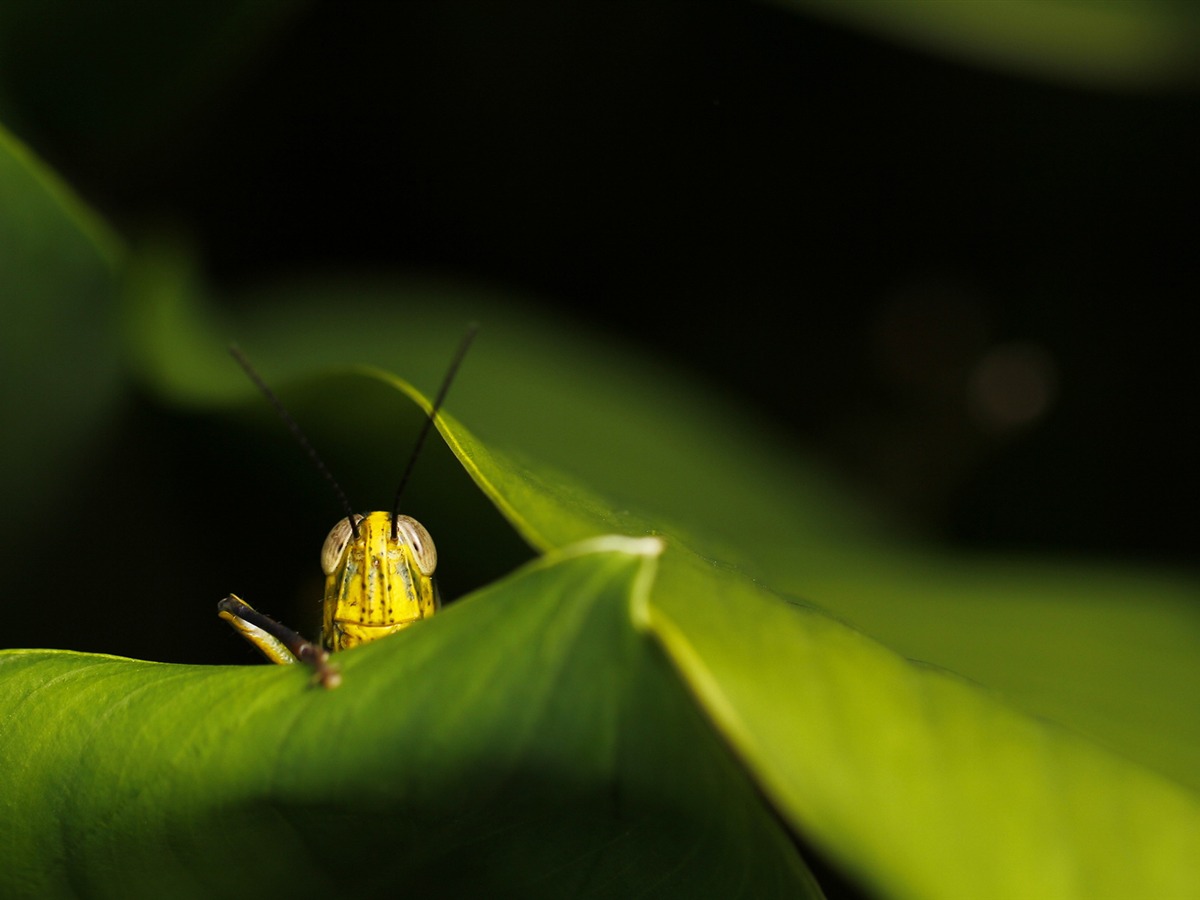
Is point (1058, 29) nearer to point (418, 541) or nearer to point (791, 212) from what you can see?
point (791, 212)

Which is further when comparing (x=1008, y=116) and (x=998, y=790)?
(x=1008, y=116)

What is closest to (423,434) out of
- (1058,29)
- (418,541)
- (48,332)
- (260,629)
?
(418,541)

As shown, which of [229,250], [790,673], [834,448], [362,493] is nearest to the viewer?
[790,673]

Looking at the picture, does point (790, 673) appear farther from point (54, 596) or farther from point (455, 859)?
point (54, 596)

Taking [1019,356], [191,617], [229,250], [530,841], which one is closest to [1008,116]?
[1019,356]

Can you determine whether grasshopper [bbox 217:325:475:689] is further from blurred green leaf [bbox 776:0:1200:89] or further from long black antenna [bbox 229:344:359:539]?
blurred green leaf [bbox 776:0:1200:89]

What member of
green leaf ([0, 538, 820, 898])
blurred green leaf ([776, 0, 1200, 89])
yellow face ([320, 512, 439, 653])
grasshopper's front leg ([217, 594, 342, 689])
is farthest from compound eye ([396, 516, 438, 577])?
blurred green leaf ([776, 0, 1200, 89])

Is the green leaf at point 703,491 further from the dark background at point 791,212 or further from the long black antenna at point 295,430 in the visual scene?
the dark background at point 791,212
